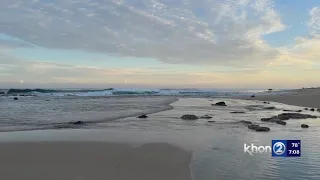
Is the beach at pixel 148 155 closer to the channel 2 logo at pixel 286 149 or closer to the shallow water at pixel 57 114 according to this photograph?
the channel 2 logo at pixel 286 149

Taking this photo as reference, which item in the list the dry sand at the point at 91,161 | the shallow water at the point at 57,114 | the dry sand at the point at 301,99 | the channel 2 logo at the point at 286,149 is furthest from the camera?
the dry sand at the point at 301,99

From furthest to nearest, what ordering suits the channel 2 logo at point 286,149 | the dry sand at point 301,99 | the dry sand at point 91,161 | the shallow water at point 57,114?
1. the dry sand at point 301,99
2. the shallow water at point 57,114
3. the channel 2 logo at point 286,149
4. the dry sand at point 91,161

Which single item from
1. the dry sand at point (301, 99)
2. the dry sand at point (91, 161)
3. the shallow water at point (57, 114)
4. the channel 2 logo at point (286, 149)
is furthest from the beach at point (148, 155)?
the dry sand at point (301, 99)

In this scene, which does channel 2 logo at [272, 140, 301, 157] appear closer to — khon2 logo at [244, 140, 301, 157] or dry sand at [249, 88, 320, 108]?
khon2 logo at [244, 140, 301, 157]

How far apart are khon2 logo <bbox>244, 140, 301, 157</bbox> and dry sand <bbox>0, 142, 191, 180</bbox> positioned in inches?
69.7

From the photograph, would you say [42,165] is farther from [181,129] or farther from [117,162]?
[181,129]

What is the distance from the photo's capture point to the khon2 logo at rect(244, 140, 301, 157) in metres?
7.07

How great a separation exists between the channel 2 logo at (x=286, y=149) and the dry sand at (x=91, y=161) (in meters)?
2.19

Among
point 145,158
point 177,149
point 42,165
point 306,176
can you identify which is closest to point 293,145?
point 306,176

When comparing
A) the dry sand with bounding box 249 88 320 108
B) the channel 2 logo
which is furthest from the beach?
the dry sand with bounding box 249 88 320 108

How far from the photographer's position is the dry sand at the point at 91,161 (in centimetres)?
555

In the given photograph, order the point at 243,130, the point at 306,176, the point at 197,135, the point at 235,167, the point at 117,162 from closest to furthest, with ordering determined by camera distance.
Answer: the point at 306,176
the point at 235,167
the point at 117,162
the point at 197,135
the point at 243,130

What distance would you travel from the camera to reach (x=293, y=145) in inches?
310

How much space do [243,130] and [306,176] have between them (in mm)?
5226
